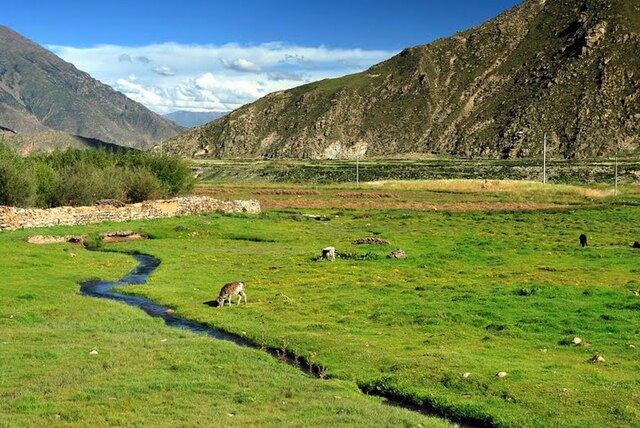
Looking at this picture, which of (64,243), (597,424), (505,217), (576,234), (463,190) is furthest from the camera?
(463,190)

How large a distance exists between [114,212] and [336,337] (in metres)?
52.7

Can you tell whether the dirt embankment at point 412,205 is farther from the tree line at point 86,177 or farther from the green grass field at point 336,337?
the green grass field at point 336,337

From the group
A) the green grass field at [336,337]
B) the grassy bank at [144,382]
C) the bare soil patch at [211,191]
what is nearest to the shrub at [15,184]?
the green grass field at [336,337]

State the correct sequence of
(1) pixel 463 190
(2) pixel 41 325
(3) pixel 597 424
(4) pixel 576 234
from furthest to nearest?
(1) pixel 463 190 → (4) pixel 576 234 → (2) pixel 41 325 → (3) pixel 597 424

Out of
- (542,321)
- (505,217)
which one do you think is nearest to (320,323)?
(542,321)

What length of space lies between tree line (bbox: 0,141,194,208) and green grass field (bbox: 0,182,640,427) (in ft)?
41.4

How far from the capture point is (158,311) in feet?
105

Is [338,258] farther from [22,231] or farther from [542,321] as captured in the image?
[22,231]

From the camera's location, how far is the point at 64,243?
55344mm

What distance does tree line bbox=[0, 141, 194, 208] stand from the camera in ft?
222

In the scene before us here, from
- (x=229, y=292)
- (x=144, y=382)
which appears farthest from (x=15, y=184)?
(x=144, y=382)

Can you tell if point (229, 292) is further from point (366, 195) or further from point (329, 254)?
point (366, 195)

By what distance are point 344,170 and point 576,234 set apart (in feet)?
428

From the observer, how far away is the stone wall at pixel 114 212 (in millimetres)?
61219
